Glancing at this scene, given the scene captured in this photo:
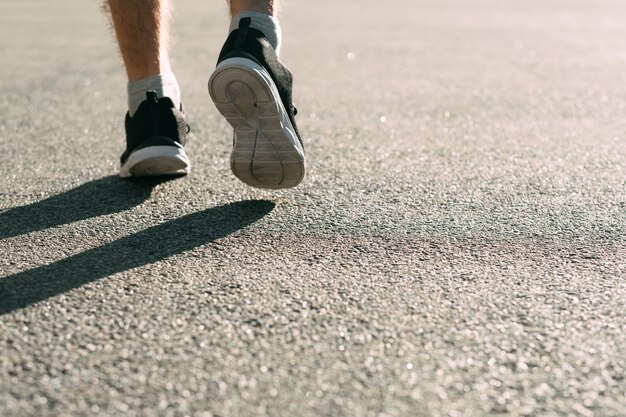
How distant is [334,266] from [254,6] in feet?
2.91

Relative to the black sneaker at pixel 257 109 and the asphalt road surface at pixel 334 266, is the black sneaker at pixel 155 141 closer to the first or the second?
the asphalt road surface at pixel 334 266

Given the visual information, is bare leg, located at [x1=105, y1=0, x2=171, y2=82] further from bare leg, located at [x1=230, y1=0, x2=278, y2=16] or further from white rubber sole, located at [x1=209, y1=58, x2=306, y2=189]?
white rubber sole, located at [x1=209, y1=58, x2=306, y2=189]

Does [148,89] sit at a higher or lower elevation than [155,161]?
higher

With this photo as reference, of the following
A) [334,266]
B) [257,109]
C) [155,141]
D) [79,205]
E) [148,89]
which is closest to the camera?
[334,266]

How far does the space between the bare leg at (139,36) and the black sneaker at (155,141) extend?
132 mm

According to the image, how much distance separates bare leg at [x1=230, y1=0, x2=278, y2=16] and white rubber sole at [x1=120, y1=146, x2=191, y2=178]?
17.1 inches

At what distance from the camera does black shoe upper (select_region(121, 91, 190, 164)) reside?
2.56 m

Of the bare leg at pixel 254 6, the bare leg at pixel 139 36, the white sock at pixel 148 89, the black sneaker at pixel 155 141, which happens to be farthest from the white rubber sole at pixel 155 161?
the bare leg at pixel 254 6

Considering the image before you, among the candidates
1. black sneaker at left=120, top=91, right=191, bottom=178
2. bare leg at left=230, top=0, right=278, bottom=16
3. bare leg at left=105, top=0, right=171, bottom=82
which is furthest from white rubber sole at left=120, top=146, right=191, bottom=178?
bare leg at left=230, top=0, right=278, bottom=16

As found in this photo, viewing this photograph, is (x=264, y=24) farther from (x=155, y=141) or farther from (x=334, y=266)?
(x=334, y=266)

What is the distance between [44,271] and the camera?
1885mm

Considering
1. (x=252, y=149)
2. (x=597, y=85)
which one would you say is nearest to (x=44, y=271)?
(x=252, y=149)

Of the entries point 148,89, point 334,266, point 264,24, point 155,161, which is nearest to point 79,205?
point 155,161

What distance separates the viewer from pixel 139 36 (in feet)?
8.82
